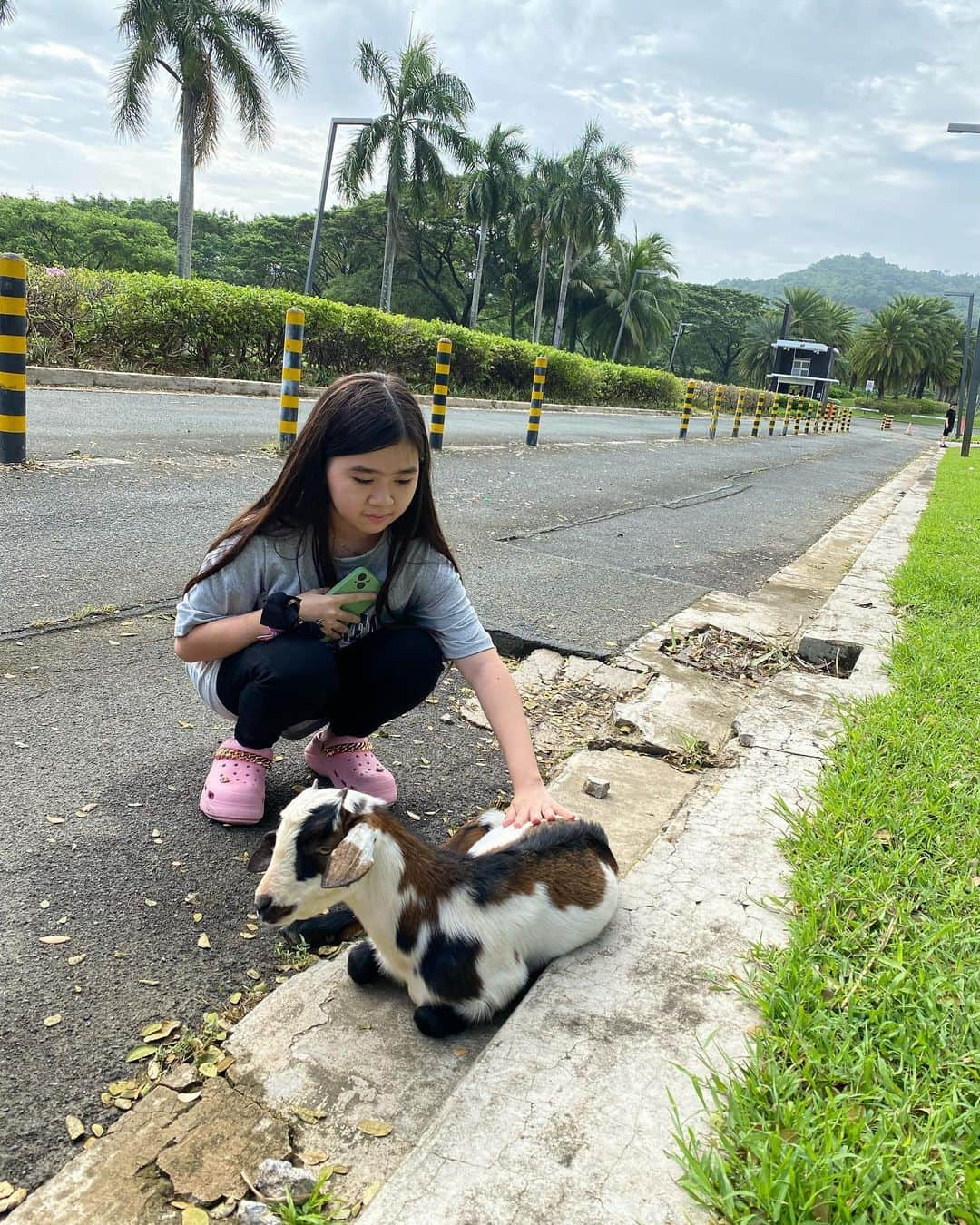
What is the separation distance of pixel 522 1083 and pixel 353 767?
48.3 inches

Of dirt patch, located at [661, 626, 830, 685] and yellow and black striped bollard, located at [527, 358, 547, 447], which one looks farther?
yellow and black striped bollard, located at [527, 358, 547, 447]

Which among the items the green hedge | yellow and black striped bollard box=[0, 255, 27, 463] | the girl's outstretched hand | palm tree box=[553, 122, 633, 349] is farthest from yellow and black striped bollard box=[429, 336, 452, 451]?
palm tree box=[553, 122, 633, 349]

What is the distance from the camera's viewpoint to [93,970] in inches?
71.7

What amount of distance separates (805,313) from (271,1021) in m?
92.5

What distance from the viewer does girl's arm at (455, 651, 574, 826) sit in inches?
84.6

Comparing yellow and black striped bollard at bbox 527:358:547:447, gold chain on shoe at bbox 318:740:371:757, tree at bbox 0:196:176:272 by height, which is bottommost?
gold chain on shoe at bbox 318:740:371:757

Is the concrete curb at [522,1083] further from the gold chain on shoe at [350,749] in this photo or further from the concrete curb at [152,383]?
the concrete curb at [152,383]

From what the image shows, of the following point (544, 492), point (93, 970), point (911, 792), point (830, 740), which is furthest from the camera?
point (544, 492)

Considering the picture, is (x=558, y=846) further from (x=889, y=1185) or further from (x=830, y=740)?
(x=830, y=740)

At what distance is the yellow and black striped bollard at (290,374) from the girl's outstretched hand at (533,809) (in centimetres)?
680

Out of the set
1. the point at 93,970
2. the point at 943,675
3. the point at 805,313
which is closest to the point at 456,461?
the point at 943,675

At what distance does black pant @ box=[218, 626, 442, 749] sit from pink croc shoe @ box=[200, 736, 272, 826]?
0.04 m

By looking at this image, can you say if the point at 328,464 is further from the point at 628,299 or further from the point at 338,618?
the point at 628,299

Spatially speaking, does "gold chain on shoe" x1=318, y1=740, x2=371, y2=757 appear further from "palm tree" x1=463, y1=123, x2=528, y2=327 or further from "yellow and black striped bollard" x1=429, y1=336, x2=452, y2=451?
Result: "palm tree" x1=463, y1=123, x2=528, y2=327
